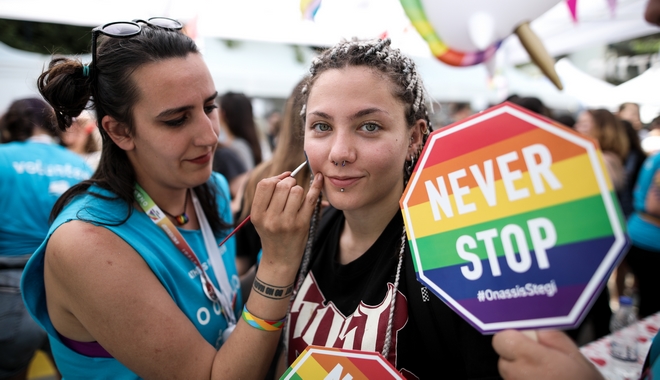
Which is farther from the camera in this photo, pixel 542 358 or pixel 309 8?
pixel 309 8

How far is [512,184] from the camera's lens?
1.95 ft

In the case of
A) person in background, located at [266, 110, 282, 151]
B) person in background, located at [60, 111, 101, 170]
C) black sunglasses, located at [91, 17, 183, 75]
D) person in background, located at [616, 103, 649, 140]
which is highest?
black sunglasses, located at [91, 17, 183, 75]

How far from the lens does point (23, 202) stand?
8.39 feet

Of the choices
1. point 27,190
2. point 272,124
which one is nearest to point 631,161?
point 27,190

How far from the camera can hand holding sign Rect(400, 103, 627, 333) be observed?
1.75ft

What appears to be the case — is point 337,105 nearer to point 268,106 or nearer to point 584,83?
point 584,83

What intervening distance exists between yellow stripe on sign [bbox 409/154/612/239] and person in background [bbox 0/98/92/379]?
2139 mm

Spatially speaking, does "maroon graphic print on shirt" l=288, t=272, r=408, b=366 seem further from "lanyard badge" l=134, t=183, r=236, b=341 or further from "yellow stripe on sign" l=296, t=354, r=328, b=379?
"lanyard badge" l=134, t=183, r=236, b=341

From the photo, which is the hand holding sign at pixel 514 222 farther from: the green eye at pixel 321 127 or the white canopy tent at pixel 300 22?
the white canopy tent at pixel 300 22

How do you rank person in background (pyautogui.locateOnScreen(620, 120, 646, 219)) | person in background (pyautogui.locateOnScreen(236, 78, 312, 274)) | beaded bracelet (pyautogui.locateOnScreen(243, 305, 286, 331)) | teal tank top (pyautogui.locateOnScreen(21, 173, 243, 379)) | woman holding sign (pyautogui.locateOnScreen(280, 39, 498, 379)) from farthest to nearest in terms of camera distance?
person in background (pyautogui.locateOnScreen(620, 120, 646, 219)), person in background (pyautogui.locateOnScreen(236, 78, 312, 274)), teal tank top (pyautogui.locateOnScreen(21, 173, 243, 379)), beaded bracelet (pyautogui.locateOnScreen(243, 305, 286, 331)), woman holding sign (pyautogui.locateOnScreen(280, 39, 498, 379))

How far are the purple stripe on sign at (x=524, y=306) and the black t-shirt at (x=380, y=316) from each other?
0.22 meters

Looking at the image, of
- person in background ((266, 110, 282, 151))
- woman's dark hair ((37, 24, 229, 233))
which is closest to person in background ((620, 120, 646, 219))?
woman's dark hair ((37, 24, 229, 233))

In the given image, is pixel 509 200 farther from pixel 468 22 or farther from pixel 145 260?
pixel 468 22

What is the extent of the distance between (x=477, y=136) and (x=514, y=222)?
0.15 metres
